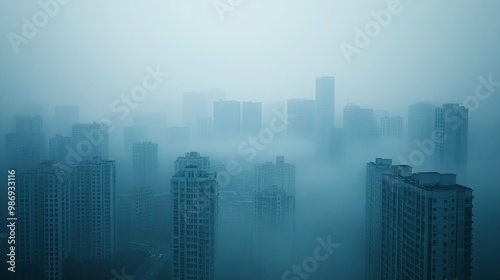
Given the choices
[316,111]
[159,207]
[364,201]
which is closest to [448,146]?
[364,201]

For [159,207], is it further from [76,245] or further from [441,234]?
[441,234]

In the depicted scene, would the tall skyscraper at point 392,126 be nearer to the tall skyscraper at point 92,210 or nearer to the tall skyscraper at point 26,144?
the tall skyscraper at point 92,210
